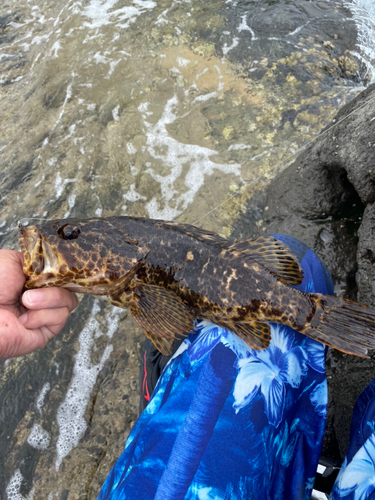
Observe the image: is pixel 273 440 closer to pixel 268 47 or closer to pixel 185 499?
pixel 185 499

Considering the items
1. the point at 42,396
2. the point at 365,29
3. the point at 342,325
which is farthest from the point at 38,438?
the point at 365,29

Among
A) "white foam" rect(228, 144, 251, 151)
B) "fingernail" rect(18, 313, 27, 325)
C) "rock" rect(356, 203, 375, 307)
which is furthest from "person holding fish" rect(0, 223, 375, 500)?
"white foam" rect(228, 144, 251, 151)

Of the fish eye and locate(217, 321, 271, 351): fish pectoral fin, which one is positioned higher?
the fish eye

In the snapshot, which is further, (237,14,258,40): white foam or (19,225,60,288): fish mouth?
(237,14,258,40): white foam

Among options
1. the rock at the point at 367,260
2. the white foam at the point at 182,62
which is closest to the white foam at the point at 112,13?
the white foam at the point at 182,62

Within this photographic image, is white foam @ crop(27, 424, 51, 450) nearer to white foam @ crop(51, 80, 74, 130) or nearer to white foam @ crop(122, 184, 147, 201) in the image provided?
white foam @ crop(122, 184, 147, 201)

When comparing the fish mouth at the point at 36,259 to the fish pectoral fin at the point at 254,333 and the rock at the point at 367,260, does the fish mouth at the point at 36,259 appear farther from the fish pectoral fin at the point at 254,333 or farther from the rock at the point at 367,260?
the rock at the point at 367,260
